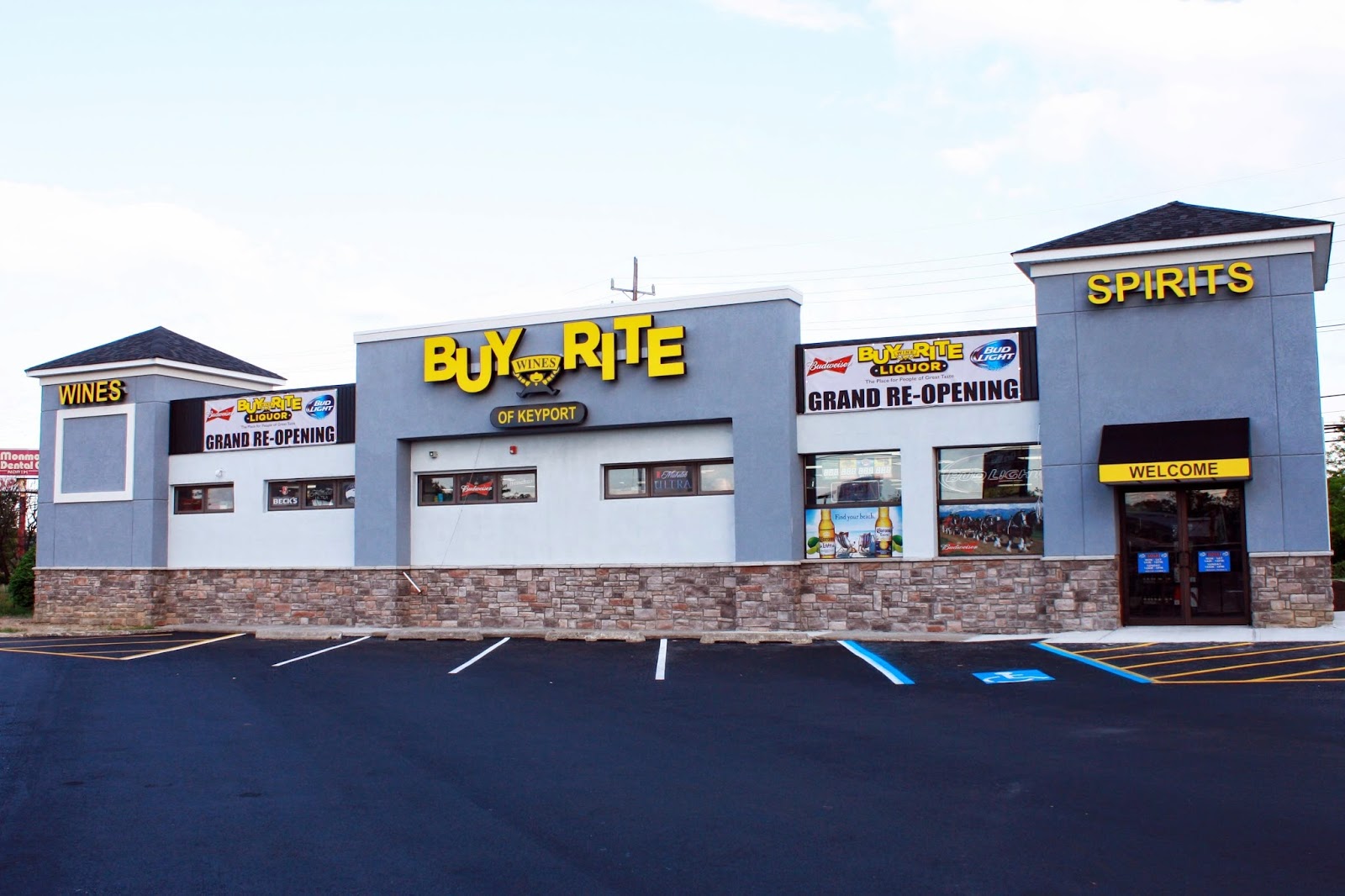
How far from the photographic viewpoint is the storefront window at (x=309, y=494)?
82.3ft

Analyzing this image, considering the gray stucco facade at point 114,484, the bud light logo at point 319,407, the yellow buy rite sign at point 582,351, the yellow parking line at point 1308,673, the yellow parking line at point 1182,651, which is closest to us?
the yellow parking line at point 1308,673

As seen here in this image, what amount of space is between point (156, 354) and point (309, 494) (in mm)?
5327

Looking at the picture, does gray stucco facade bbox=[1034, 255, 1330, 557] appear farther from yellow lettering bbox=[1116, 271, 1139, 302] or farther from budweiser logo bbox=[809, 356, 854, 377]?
budweiser logo bbox=[809, 356, 854, 377]

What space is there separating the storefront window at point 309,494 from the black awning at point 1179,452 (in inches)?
612

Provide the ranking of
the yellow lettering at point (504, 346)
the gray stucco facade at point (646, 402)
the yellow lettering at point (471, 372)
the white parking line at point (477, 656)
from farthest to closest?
the yellow lettering at point (471, 372) < the yellow lettering at point (504, 346) < the gray stucco facade at point (646, 402) < the white parking line at point (477, 656)

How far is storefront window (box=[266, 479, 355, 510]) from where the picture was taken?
2508 centimetres

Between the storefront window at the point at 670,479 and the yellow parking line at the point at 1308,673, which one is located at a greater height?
the storefront window at the point at 670,479

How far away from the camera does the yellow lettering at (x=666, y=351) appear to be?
71.1 feet

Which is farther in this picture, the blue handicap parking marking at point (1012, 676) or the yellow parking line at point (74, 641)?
the yellow parking line at point (74, 641)

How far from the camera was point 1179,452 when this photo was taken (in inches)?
704

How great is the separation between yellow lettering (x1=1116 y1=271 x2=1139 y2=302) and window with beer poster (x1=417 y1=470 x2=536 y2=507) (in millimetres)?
11581

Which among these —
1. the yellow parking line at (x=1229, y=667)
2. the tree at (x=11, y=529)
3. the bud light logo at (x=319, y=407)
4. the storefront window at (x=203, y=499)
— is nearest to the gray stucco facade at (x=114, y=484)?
the storefront window at (x=203, y=499)

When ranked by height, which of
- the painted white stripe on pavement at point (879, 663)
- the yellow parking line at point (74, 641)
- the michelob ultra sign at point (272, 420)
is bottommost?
the yellow parking line at point (74, 641)

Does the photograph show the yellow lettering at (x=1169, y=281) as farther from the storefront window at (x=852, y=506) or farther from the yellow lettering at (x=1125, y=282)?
the storefront window at (x=852, y=506)
